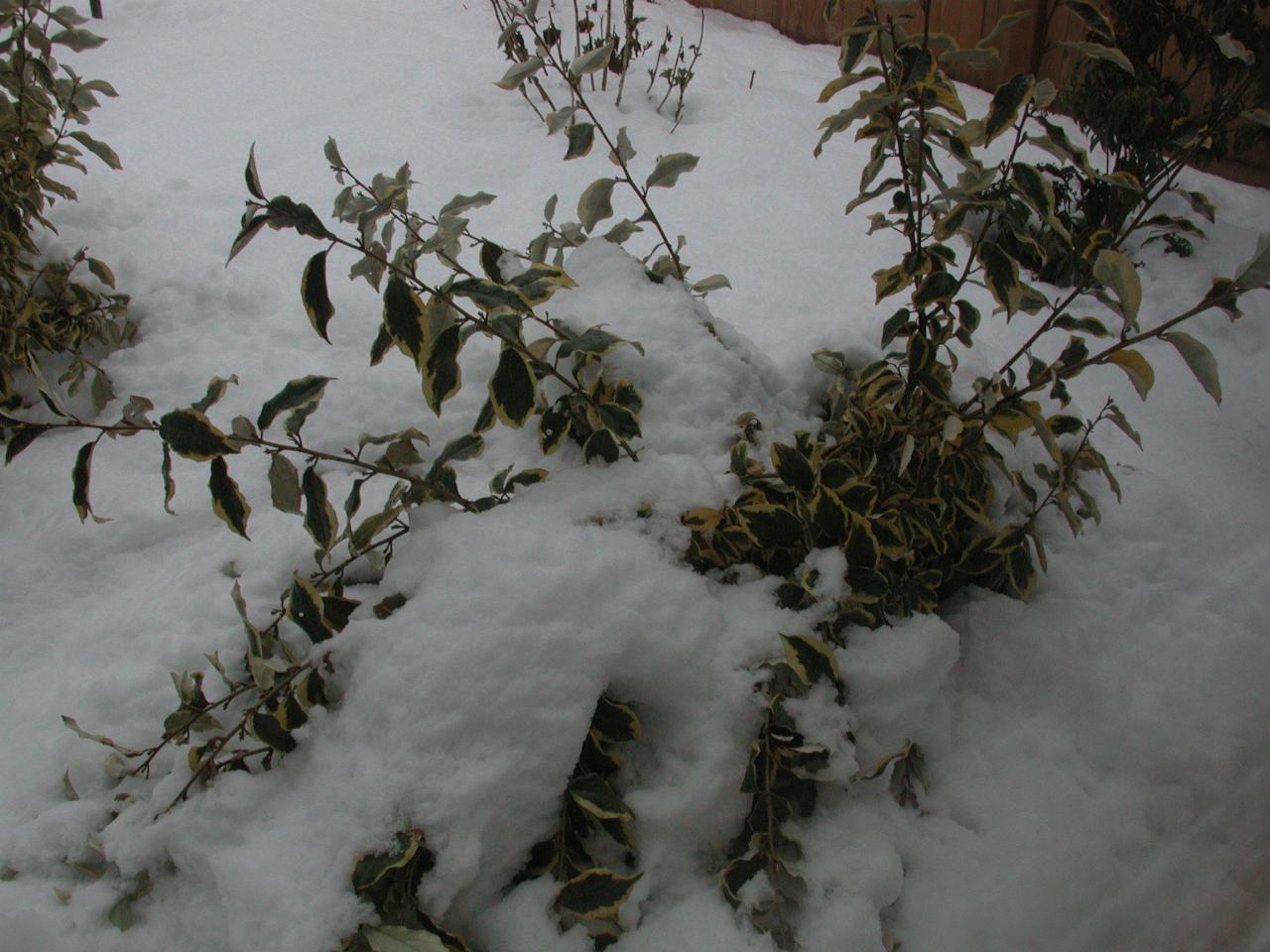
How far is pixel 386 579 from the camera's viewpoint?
93 cm

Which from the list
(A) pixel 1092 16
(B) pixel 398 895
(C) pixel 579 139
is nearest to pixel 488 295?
(C) pixel 579 139

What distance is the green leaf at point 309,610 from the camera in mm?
917

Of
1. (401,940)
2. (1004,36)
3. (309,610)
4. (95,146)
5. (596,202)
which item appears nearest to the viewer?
(401,940)

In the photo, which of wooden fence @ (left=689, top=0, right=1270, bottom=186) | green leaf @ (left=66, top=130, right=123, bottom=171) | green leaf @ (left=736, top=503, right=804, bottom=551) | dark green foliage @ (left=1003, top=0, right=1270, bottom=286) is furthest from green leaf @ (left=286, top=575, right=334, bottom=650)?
wooden fence @ (left=689, top=0, right=1270, bottom=186)

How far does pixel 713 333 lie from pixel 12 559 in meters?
1.21

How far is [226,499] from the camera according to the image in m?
0.83

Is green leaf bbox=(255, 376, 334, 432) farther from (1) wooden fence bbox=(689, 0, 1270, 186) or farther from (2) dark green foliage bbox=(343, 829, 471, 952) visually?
(1) wooden fence bbox=(689, 0, 1270, 186)

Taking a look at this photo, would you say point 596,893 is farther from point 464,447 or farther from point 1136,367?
point 1136,367

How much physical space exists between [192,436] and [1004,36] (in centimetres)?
410

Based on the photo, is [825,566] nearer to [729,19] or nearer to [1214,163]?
[1214,163]

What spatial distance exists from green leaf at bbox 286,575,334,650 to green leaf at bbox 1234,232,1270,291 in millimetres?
1038

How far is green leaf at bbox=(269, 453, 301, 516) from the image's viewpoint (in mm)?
861

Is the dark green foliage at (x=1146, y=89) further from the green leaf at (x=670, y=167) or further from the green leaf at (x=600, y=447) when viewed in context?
the green leaf at (x=600, y=447)

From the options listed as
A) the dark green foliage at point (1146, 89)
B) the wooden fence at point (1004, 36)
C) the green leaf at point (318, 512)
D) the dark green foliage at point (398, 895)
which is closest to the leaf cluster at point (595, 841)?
the dark green foliage at point (398, 895)
